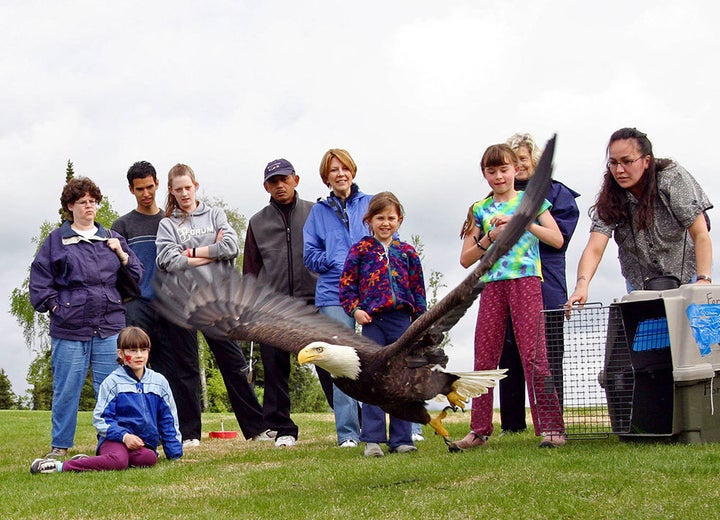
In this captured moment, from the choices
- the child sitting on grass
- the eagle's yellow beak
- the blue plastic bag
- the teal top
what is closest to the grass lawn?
the child sitting on grass

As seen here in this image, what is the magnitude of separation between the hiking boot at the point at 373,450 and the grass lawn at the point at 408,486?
10 centimetres

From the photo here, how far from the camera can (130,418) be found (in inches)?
277

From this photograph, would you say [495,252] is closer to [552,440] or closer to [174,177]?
[552,440]

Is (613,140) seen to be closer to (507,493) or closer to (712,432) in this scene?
(712,432)

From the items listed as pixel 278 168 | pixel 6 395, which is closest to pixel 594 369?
pixel 278 168

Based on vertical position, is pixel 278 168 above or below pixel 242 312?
above

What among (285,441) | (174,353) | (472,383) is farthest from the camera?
(174,353)

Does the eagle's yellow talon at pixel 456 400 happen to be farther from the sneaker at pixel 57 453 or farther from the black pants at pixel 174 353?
the sneaker at pixel 57 453

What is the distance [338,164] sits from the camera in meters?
7.67

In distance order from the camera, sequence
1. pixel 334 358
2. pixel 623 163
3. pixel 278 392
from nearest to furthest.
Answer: pixel 334 358
pixel 623 163
pixel 278 392

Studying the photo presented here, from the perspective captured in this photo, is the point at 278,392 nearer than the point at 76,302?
No

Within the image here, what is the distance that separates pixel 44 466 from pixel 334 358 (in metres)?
2.76

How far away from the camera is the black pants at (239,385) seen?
28.1 ft

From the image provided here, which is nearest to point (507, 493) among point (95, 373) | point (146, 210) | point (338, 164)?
point (338, 164)
